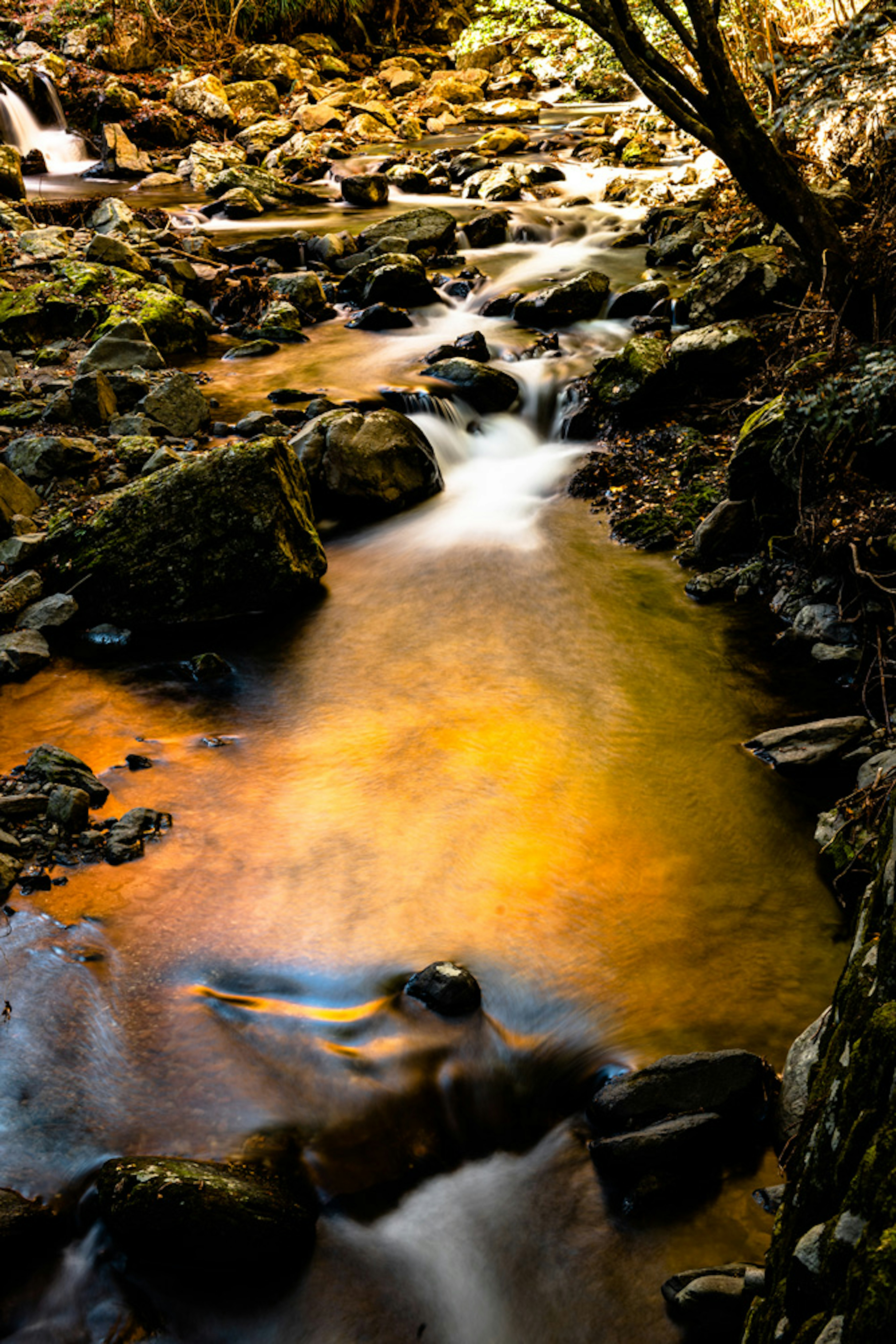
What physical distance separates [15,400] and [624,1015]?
7.97 m

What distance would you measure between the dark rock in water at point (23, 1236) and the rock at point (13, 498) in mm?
5115

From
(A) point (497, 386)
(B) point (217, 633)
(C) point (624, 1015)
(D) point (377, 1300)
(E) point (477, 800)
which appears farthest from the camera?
(A) point (497, 386)

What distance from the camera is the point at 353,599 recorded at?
6777mm

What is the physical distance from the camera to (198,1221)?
254 cm

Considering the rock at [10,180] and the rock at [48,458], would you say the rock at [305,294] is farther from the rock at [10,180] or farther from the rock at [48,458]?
the rock at [48,458]

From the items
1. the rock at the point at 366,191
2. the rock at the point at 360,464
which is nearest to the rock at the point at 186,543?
the rock at the point at 360,464

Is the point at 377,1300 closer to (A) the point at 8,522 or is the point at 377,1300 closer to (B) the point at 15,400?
(A) the point at 8,522

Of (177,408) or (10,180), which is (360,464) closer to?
(177,408)

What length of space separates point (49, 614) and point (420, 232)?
11128 millimetres

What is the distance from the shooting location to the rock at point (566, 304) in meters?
11.2

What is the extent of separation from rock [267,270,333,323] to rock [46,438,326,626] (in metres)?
6.47

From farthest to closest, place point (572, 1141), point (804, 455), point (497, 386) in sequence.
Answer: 1. point (497, 386)
2. point (804, 455)
3. point (572, 1141)

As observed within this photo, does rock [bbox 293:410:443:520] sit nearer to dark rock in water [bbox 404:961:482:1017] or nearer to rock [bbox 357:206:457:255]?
dark rock in water [bbox 404:961:482:1017]

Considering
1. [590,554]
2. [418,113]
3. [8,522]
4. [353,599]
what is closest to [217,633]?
[353,599]
